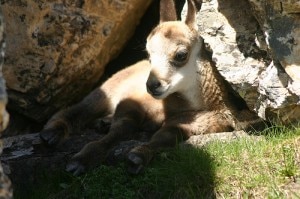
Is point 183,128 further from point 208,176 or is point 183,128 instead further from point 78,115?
point 78,115

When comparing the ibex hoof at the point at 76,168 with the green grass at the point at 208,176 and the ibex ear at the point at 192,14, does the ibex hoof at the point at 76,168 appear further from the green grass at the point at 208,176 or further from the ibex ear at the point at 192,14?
the ibex ear at the point at 192,14

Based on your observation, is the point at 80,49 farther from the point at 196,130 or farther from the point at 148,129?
the point at 196,130

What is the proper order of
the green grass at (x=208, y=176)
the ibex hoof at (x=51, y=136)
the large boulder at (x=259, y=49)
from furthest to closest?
the ibex hoof at (x=51, y=136)
the large boulder at (x=259, y=49)
the green grass at (x=208, y=176)

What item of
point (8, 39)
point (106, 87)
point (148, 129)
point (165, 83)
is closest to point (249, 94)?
point (165, 83)

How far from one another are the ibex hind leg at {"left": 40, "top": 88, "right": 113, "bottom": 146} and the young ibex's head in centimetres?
92

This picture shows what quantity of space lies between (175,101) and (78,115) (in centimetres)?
106

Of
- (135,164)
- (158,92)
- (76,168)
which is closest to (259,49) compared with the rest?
(158,92)

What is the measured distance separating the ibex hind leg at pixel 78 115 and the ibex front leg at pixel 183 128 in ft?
3.09

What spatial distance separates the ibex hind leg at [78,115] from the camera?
6073mm

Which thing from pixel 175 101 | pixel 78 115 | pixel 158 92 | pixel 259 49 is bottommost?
pixel 78 115

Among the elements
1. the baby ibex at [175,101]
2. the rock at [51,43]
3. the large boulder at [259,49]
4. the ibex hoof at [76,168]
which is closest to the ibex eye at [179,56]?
the baby ibex at [175,101]

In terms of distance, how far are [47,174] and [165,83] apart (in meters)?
1.36

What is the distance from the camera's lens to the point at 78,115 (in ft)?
21.5

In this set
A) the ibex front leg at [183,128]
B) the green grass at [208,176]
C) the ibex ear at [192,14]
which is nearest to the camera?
the green grass at [208,176]
